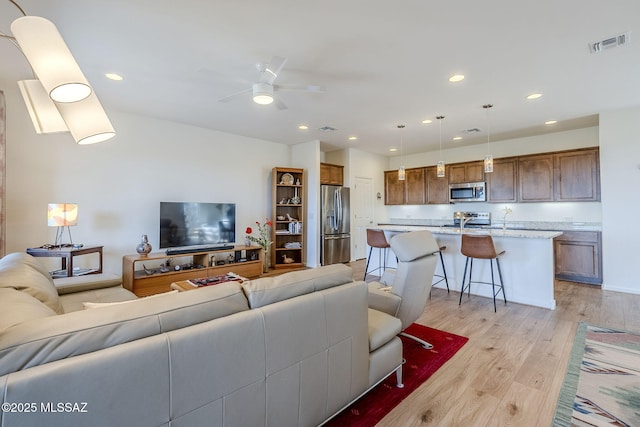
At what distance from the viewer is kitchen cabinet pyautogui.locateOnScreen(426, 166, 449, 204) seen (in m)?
6.49

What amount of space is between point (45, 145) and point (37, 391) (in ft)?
14.3

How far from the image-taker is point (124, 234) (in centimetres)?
425

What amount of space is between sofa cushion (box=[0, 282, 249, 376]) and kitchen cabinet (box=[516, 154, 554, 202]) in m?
6.04

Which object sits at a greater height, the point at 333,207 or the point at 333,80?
the point at 333,80

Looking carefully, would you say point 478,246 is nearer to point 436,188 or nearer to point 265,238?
point 436,188

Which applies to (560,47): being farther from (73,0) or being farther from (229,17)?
(73,0)

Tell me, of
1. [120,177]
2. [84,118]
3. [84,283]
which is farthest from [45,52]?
[120,177]

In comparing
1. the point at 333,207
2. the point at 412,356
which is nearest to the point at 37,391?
the point at 412,356

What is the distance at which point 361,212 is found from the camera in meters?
7.09

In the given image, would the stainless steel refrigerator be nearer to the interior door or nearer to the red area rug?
the interior door

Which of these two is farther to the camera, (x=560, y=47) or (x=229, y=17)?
(x=560, y=47)

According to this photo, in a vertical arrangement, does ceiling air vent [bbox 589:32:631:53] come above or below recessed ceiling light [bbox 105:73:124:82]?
below

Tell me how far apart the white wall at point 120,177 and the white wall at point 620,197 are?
5.93 m

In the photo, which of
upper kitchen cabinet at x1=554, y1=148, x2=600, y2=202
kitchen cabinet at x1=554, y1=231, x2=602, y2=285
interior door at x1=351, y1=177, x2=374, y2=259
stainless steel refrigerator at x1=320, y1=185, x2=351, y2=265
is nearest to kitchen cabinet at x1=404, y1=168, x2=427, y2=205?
interior door at x1=351, y1=177, x2=374, y2=259
